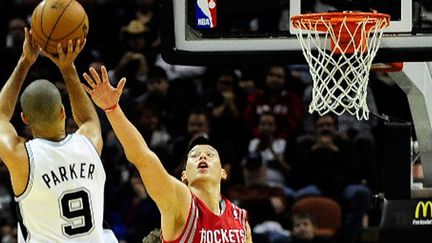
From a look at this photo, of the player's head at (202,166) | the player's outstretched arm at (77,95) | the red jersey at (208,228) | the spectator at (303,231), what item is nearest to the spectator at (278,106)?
the spectator at (303,231)

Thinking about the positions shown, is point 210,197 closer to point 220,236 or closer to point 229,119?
point 220,236

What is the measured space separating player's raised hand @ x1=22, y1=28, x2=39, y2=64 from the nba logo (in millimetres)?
1498

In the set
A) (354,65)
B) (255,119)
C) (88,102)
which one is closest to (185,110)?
(255,119)

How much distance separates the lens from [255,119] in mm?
9484

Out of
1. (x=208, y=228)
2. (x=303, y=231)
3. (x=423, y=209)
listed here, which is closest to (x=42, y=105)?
(x=208, y=228)

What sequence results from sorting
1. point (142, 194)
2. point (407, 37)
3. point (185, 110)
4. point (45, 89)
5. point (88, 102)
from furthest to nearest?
point (185, 110) → point (142, 194) → point (407, 37) → point (88, 102) → point (45, 89)

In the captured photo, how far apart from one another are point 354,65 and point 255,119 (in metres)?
3.45

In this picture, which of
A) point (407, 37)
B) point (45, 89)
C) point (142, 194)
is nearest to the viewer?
point (45, 89)

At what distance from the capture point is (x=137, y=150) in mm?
4793

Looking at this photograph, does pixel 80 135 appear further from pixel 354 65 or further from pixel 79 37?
pixel 354 65

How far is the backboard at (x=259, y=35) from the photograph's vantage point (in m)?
6.00

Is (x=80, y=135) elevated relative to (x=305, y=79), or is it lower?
elevated

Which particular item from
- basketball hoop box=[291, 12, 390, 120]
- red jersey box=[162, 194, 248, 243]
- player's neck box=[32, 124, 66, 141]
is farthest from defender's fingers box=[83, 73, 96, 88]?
basketball hoop box=[291, 12, 390, 120]

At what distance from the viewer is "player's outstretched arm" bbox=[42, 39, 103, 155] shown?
483cm
